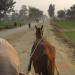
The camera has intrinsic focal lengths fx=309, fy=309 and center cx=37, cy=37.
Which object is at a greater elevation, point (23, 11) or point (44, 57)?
point (44, 57)

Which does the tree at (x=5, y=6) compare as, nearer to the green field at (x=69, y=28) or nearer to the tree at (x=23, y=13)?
the green field at (x=69, y=28)

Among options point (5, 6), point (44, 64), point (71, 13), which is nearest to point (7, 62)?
point (44, 64)

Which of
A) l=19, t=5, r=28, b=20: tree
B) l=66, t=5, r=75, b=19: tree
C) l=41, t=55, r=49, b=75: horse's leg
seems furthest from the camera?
l=19, t=5, r=28, b=20: tree

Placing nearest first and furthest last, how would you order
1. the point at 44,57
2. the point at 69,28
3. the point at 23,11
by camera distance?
1. the point at 44,57
2. the point at 69,28
3. the point at 23,11

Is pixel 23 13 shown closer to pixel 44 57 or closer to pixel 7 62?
pixel 44 57

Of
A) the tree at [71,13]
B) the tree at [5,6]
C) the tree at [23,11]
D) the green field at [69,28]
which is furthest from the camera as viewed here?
the tree at [23,11]

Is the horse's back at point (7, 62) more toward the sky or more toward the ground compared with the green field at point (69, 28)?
more toward the sky

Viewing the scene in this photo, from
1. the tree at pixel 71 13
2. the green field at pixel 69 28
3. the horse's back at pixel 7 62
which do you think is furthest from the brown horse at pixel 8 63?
the tree at pixel 71 13

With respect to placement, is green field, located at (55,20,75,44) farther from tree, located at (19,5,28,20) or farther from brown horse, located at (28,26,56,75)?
tree, located at (19,5,28,20)

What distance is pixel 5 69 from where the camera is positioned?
4.95 feet

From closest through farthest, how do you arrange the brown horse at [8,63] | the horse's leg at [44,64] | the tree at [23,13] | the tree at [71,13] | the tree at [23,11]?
1. the brown horse at [8,63]
2. the horse's leg at [44,64]
3. the tree at [71,13]
4. the tree at [23,13]
5. the tree at [23,11]

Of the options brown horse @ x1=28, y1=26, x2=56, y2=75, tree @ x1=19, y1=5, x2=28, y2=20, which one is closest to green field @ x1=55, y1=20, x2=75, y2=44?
brown horse @ x1=28, y1=26, x2=56, y2=75

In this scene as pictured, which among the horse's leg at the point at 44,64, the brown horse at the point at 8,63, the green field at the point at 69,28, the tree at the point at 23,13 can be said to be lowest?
the tree at the point at 23,13

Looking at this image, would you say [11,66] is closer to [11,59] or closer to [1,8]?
[11,59]
